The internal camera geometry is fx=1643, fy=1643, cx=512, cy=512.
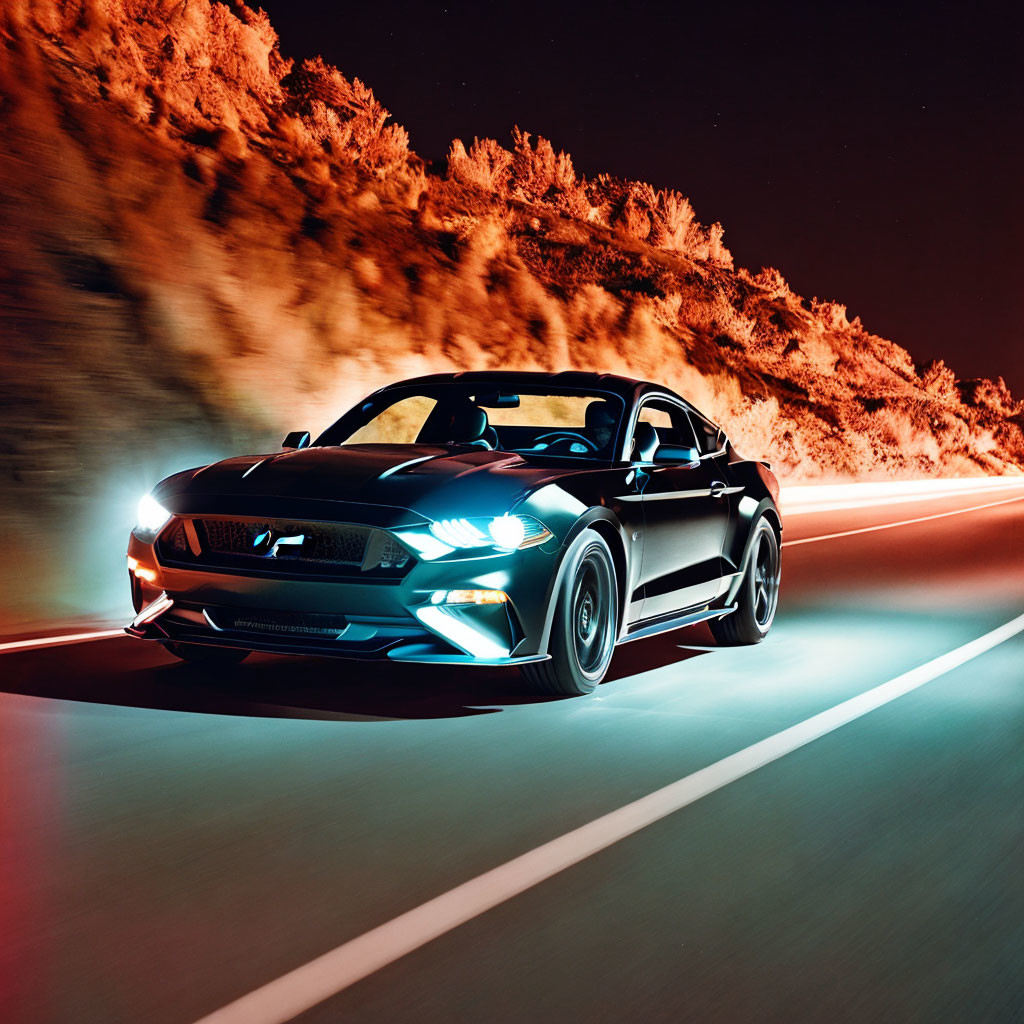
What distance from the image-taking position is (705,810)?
5.86 metres

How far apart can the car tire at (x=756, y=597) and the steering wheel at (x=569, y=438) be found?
1.56m

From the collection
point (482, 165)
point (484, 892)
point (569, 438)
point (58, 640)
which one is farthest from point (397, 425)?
point (482, 165)

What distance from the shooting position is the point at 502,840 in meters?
5.41

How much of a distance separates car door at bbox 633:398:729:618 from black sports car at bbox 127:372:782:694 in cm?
2

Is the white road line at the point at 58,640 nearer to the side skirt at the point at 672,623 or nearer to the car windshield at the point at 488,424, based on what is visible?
the car windshield at the point at 488,424

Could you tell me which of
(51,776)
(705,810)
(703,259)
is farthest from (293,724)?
(703,259)

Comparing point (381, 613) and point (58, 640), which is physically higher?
point (381, 613)

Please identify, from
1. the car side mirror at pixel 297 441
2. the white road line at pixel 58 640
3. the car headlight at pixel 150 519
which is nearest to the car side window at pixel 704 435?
the car side mirror at pixel 297 441

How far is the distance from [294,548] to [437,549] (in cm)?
66

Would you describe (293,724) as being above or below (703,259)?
below

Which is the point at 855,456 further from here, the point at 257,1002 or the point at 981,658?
the point at 257,1002

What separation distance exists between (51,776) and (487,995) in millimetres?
2868

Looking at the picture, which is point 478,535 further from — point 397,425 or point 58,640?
point 397,425

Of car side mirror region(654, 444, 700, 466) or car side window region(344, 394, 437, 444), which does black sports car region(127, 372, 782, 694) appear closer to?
car side mirror region(654, 444, 700, 466)
